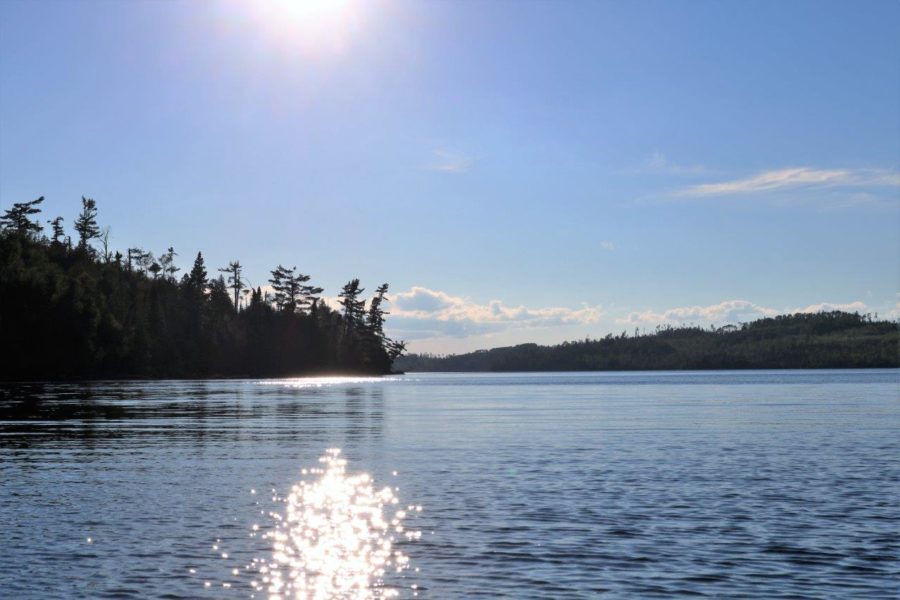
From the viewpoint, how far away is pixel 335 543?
21.9m

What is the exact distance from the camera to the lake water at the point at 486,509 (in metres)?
17.9

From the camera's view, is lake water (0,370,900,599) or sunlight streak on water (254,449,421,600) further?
lake water (0,370,900,599)

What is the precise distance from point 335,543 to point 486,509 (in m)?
5.59

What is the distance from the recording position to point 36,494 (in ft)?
94.2

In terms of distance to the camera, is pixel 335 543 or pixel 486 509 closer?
pixel 335 543

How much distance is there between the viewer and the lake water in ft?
58.8

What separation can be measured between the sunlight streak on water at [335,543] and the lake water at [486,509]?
19 centimetres

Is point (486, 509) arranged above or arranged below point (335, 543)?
above

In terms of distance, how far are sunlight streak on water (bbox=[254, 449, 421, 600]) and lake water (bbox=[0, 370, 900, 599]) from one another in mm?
188

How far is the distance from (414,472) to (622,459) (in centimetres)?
945

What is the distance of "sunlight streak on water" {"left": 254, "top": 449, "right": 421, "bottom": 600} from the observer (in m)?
17.5

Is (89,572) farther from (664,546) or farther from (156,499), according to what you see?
(664,546)

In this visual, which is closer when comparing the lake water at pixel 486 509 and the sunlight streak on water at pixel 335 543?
the sunlight streak on water at pixel 335 543

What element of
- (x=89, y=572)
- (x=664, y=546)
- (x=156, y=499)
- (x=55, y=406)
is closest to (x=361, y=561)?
(x=89, y=572)
